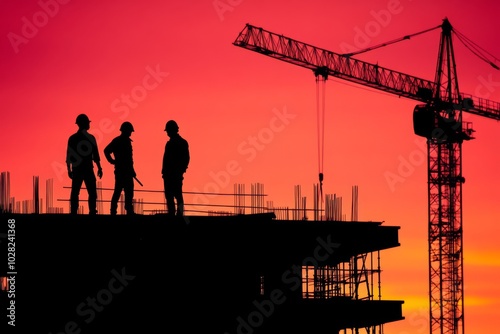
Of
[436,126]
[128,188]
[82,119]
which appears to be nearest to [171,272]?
[128,188]

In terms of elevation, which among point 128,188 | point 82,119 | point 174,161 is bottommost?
point 128,188

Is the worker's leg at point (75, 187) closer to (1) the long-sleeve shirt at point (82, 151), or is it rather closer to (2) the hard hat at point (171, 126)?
(1) the long-sleeve shirt at point (82, 151)

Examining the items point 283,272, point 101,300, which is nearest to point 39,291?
point 101,300

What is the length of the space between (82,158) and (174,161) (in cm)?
210

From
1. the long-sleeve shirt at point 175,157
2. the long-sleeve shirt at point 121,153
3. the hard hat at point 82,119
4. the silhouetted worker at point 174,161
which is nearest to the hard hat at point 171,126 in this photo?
the silhouetted worker at point 174,161

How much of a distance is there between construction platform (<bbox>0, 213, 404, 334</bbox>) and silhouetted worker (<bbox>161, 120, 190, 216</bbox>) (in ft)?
5.27

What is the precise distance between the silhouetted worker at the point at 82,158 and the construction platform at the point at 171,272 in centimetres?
127

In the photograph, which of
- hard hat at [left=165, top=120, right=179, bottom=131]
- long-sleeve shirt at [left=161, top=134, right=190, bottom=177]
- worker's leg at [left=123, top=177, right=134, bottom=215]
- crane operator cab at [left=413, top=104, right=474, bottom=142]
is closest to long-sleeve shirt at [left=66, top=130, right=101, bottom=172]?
worker's leg at [left=123, top=177, right=134, bottom=215]

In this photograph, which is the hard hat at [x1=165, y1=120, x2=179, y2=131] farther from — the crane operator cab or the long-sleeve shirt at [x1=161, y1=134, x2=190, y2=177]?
the crane operator cab

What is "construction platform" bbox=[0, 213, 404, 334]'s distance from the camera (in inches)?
1198

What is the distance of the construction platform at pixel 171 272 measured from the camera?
3044 centimetres

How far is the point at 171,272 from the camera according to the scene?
3259 centimetres

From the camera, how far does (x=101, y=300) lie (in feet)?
102

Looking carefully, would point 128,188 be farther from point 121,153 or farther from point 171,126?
point 171,126
